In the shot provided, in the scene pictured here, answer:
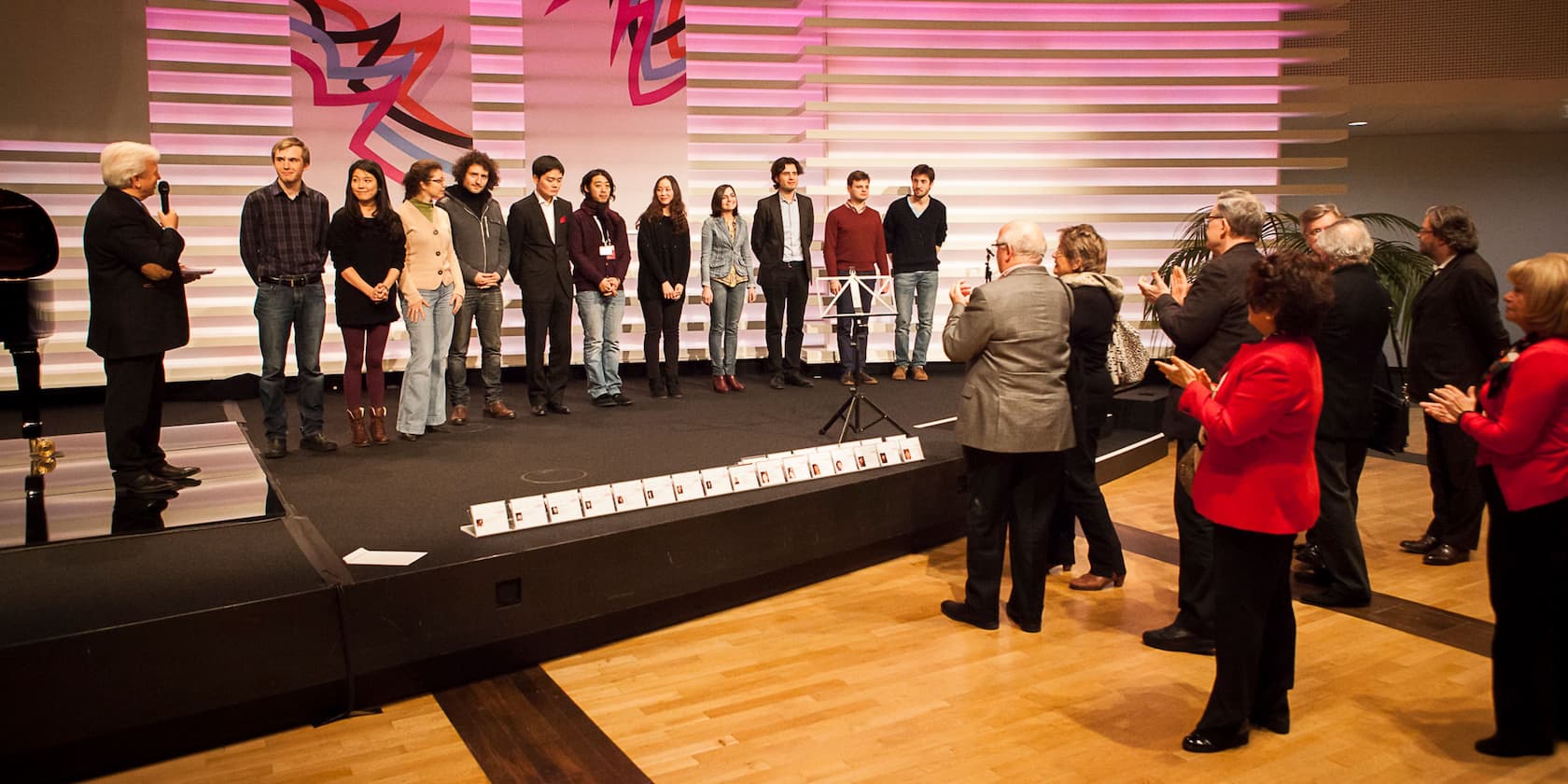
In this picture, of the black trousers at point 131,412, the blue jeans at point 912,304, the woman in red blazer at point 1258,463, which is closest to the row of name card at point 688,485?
the black trousers at point 131,412

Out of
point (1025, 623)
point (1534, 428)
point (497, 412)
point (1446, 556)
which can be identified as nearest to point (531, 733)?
point (1025, 623)

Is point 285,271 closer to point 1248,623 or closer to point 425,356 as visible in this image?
point 425,356

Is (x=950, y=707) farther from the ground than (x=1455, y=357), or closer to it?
closer to it

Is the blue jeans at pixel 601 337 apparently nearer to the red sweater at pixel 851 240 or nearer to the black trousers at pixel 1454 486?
the red sweater at pixel 851 240

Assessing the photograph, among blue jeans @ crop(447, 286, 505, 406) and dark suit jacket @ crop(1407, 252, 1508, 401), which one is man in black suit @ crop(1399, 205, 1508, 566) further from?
blue jeans @ crop(447, 286, 505, 406)

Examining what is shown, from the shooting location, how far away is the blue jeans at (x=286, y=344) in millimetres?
5094

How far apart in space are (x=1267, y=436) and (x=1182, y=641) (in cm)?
126

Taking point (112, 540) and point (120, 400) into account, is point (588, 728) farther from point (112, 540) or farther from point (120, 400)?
point (120, 400)

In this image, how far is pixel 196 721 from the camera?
3010 millimetres

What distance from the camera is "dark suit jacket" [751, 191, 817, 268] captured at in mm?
7578

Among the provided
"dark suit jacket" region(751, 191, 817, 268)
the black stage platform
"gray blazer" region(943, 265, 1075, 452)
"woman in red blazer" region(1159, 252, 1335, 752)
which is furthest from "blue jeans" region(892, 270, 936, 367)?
"woman in red blazer" region(1159, 252, 1335, 752)

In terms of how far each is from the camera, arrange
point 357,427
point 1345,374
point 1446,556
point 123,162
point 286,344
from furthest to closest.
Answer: point 357,427 → point 286,344 → point 1446,556 → point 123,162 → point 1345,374

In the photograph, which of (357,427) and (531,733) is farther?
(357,427)

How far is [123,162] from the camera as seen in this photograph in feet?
13.8
